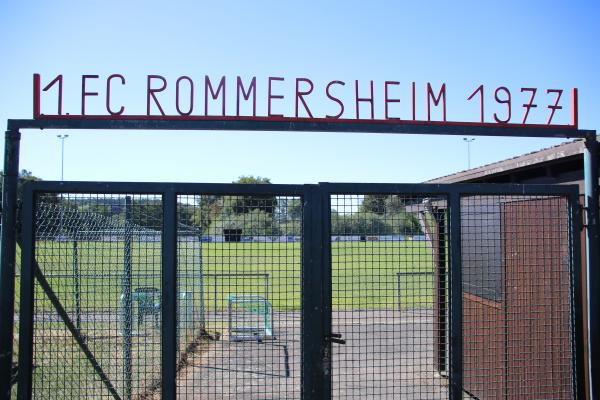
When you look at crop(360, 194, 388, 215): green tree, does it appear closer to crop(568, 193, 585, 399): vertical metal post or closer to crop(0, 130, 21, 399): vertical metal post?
crop(568, 193, 585, 399): vertical metal post

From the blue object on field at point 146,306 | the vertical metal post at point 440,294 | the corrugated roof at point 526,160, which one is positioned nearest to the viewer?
the vertical metal post at point 440,294

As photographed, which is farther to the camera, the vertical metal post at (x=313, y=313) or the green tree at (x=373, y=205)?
the green tree at (x=373, y=205)

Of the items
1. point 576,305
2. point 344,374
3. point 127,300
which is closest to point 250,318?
point 127,300

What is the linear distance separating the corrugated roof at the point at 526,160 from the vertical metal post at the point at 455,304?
4.70 ft

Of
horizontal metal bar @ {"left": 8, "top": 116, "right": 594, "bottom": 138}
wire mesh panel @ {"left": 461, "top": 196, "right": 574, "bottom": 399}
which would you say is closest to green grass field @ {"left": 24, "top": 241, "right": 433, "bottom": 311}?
wire mesh panel @ {"left": 461, "top": 196, "right": 574, "bottom": 399}

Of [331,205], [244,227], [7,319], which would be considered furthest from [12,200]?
[331,205]

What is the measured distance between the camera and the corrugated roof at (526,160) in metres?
4.68

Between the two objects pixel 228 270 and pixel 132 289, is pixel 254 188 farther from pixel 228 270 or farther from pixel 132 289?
pixel 132 289

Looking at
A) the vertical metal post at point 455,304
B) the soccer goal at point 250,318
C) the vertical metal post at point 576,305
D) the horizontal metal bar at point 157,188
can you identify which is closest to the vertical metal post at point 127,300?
the horizontal metal bar at point 157,188

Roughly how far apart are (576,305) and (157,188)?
3.39 metres

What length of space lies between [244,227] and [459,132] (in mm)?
1876

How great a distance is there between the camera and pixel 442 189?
3.86 meters

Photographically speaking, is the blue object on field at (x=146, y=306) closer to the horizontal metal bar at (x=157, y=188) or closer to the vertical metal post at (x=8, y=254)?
the vertical metal post at (x=8, y=254)

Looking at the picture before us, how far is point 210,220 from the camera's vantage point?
401 cm
